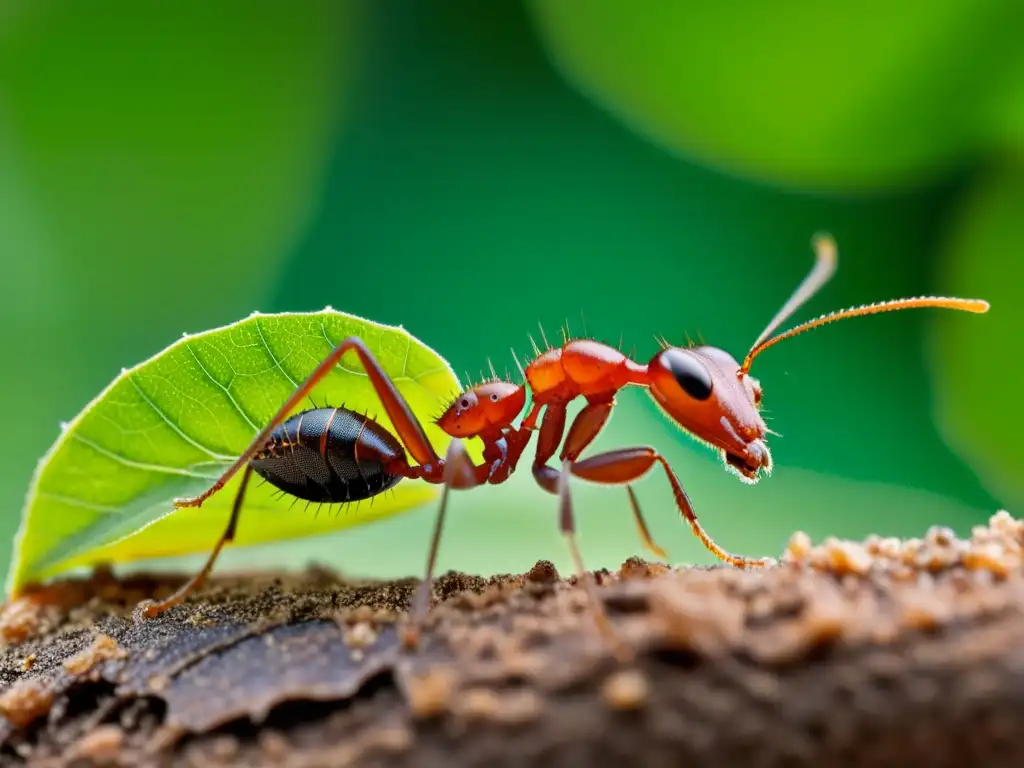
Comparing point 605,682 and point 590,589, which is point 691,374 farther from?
point 605,682

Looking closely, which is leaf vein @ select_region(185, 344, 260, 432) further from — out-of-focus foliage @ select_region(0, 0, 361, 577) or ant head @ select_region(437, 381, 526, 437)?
out-of-focus foliage @ select_region(0, 0, 361, 577)

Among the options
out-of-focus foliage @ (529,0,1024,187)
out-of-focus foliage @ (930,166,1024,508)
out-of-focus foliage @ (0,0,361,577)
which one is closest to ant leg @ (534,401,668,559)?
out-of-focus foliage @ (529,0,1024,187)

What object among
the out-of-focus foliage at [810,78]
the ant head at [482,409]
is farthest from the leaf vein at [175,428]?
the out-of-focus foliage at [810,78]

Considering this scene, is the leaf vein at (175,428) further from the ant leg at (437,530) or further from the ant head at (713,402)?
the ant head at (713,402)

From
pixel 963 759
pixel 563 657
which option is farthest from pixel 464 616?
pixel 963 759

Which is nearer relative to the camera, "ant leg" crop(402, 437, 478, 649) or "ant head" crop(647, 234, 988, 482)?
"ant leg" crop(402, 437, 478, 649)
